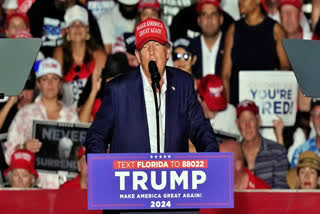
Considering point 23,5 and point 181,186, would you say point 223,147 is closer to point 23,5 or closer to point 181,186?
point 23,5

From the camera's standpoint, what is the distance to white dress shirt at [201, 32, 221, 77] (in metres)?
8.65

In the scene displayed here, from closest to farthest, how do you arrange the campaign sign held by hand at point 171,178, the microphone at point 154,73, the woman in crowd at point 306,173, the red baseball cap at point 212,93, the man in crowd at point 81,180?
the campaign sign held by hand at point 171,178 → the microphone at point 154,73 → the man in crowd at point 81,180 → the woman in crowd at point 306,173 → the red baseball cap at point 212,93

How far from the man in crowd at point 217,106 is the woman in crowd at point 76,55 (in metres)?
1.03

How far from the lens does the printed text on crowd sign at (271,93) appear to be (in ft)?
28.3

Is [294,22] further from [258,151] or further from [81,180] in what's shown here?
[81,180]

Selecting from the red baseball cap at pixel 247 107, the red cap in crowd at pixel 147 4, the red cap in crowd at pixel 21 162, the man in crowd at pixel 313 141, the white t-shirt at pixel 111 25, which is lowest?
the red cap in crowd at pixel 21 162

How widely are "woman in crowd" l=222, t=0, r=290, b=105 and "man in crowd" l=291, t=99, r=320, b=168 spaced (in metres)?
0.47

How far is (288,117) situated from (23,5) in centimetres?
→ 283

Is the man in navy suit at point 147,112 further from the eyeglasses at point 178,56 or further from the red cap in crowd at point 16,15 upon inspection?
the red cap in crowd at point 16,15

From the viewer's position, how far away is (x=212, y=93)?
846 cm

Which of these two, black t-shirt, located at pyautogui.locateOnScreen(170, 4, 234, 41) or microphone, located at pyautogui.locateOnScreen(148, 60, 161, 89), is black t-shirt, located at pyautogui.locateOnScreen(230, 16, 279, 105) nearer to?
black t-shirt, located at pyautogui.locateOnScreen(170, 4, 234, 41)

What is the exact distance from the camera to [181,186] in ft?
14.3

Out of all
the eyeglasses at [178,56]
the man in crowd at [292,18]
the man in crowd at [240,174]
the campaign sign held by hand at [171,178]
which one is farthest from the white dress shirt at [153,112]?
the man in crowd at [292,18]

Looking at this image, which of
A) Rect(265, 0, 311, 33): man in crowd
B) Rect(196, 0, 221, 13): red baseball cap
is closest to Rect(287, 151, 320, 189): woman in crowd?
Rect(265, 0, 311, 33): man in crowd
